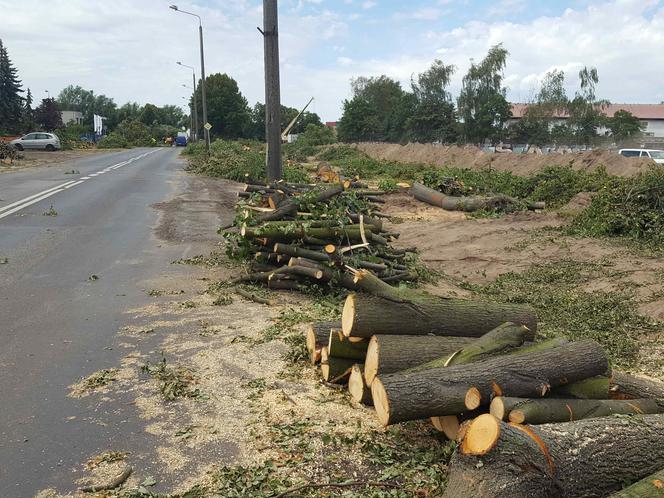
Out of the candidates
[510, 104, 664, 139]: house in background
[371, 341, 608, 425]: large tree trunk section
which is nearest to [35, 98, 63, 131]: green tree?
[510, 104, 664, 139]: house in background

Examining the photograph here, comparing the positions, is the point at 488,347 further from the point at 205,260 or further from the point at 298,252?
the point at 205,260

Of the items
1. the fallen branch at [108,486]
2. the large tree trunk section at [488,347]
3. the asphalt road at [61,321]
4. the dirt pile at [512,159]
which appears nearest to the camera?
the fallen branch at [108,486]

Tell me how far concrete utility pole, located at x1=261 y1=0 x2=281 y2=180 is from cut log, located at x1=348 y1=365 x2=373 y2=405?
31.7 ft

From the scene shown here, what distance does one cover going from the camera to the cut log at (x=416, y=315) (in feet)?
15.9

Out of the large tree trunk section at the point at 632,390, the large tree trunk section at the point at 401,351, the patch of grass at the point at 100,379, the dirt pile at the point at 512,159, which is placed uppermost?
the dirt pile at the point at 512,159

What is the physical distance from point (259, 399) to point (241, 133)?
3696 inches

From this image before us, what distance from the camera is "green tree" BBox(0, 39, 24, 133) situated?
58056 mm

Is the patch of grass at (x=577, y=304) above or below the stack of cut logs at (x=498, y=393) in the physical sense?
below

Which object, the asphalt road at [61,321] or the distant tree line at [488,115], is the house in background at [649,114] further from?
the asphalt road at [61,321]

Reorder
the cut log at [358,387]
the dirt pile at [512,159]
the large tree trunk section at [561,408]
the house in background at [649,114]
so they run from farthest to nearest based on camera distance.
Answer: the house in background at [649,114] → the dirt pile at [512,159] → the cut log at [358,387] → the large tree trunk section at [561,408]

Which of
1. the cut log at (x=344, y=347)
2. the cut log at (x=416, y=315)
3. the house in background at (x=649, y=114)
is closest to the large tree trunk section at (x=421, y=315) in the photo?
the cut log at (x=416, y=315)

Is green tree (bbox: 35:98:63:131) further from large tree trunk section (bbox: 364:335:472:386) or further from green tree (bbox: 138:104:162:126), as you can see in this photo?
large tree trunk section (bbox: 364:335:472:386)

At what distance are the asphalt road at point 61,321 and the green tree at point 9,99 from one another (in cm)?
4894

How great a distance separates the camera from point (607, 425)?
352 cm
